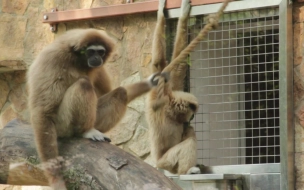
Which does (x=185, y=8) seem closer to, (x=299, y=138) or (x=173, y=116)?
(x=173, y=116)

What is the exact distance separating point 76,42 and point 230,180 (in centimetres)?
239

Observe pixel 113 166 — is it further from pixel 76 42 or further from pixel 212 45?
pixel 212 45

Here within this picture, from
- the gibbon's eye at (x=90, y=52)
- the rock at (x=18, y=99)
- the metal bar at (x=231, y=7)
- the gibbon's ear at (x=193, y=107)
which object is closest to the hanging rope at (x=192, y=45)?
the gibbon's ear at (x=193, y=107)

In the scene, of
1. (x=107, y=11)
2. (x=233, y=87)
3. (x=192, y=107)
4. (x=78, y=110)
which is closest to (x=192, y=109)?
(x=192, y=107)

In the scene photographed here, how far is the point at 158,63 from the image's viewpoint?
749 centimetres

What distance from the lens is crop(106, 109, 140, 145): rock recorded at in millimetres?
8062

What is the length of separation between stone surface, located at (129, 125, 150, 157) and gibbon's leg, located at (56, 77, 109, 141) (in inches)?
98.6

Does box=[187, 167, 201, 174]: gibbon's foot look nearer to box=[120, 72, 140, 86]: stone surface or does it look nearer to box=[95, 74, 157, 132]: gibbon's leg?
box=[120, 72, 140, 86]: stone surface

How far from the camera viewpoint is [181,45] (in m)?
7.30

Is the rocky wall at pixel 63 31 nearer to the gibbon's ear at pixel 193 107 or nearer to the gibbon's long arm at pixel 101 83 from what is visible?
the gibbon's ear at pixel 193 107

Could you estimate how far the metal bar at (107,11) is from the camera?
777 cm

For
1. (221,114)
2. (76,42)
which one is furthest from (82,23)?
(76,42)

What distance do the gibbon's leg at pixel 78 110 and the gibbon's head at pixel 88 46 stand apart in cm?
29

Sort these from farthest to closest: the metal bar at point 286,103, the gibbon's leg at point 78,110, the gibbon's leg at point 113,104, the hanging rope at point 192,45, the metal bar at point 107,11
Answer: the metal bar at point 107,11 < the metal bar at point 286,103 < the gibbon's leg at point 113,104 < the gibbon's leg at point 78,110 < the hanging rope at point 192,45
